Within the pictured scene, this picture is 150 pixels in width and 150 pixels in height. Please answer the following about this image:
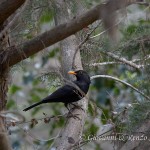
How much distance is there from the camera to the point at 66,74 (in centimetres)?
409

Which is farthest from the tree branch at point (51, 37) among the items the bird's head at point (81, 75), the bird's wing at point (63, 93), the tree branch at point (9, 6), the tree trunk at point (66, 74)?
the bird's wing at point (63, 93)

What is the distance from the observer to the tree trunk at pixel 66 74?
3348 millimetres

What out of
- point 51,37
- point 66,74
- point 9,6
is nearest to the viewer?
point 9,6

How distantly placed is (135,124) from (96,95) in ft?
8.04

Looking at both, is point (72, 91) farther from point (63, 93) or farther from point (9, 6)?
point (9, 6)

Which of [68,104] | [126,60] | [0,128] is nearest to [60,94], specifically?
[68,104]

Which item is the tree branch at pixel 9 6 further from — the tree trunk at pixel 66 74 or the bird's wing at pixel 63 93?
the bird's wing at pixel 63 93

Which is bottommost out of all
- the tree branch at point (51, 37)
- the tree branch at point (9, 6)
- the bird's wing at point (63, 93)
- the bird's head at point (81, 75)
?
the bird's wing at point (63, 93)

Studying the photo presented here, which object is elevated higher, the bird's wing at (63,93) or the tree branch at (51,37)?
the tree branch at (51,37)

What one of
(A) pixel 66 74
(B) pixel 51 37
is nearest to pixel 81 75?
(A) pixel 66 74

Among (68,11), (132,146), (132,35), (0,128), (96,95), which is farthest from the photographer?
(96,95)

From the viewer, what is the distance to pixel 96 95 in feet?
19.9

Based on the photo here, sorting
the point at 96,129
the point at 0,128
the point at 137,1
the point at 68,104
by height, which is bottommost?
the point at 96,129

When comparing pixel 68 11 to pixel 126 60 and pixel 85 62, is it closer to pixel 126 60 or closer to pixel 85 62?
pixel 85 62
